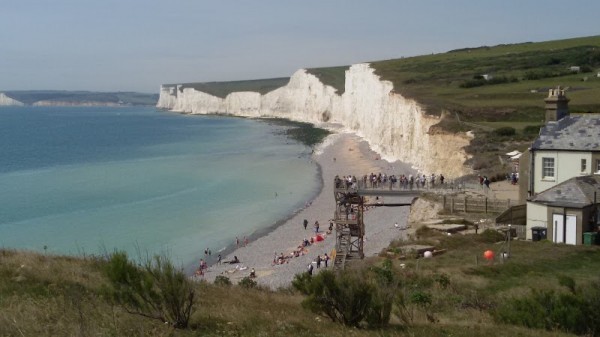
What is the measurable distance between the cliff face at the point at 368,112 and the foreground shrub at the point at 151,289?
28952mm

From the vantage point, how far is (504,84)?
65.8m

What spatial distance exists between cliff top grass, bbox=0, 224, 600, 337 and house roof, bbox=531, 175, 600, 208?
241cm

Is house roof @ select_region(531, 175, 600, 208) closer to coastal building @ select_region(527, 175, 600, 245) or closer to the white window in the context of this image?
coastal building @ select_region(527, 175, 600, 245)

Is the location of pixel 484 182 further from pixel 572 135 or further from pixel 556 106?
pixel 572 135

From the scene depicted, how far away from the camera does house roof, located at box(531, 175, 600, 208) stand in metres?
17.2

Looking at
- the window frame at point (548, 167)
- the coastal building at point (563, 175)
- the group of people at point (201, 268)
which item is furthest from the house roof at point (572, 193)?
the group of people at point (201, 268)

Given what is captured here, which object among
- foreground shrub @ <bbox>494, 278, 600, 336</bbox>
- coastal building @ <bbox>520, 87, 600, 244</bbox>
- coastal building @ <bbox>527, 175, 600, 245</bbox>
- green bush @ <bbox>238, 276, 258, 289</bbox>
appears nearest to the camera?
foreground shrub @ <bbox>494, 278, 600, 336</bbox>

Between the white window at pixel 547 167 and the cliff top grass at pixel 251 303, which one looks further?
the white window at pixel 547 167

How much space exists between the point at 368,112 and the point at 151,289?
78507 mm

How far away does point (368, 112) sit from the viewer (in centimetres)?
8406

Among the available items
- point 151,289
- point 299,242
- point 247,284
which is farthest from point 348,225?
point 151,289

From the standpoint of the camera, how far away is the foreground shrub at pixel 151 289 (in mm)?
6883

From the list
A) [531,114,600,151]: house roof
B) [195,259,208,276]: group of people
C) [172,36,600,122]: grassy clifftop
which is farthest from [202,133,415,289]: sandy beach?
[172,36,600,122]: grassy clifftop

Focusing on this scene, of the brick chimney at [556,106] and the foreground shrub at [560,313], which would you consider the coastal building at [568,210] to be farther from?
the foreground shrub at [560,313]
